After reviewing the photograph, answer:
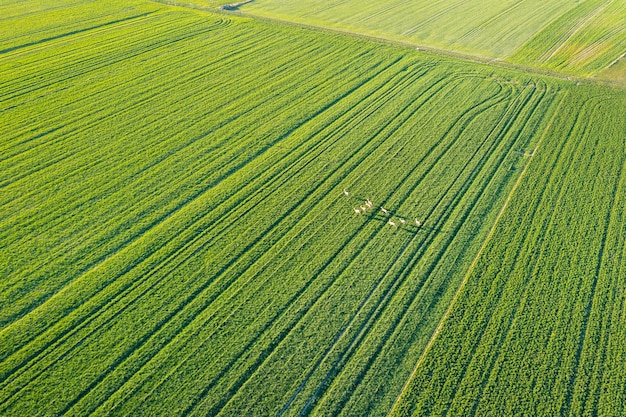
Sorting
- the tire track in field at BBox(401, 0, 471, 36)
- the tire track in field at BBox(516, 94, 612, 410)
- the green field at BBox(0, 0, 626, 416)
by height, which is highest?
the tire track in field at BBox(401, 0, 471, 36)

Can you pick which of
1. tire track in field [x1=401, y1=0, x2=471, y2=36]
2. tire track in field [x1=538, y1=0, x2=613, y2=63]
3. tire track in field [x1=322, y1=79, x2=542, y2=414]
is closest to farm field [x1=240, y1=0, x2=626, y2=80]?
tire track in field [x1=538, y1=0, x2=613, y2=63]

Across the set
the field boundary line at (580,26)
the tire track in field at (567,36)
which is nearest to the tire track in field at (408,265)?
the tire track in field at (567,36)

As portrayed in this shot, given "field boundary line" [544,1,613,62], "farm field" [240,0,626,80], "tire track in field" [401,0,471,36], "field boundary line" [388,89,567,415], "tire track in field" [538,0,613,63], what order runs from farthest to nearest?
1. "tire track in field" [401,0,471,36]
2. "field boundary line" [544,1,613,62]
3. "farm field" [240,0,626,80]
4. "tire track in field" [538,0,613,63]
5. "field boundary line" [388,89,567,415]

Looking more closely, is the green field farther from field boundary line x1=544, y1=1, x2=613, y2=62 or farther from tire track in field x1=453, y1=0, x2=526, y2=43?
tire track in field x1=453, y1=0, x2=526, y2=43

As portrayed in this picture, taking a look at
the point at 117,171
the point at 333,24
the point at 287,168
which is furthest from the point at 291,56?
the point at 117,171

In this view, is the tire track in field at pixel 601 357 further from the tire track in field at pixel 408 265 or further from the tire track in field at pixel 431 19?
the tire track in field at pixel 431 19

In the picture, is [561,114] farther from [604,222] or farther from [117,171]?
[117,171]

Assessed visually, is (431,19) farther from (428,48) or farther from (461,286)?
(461,286)
